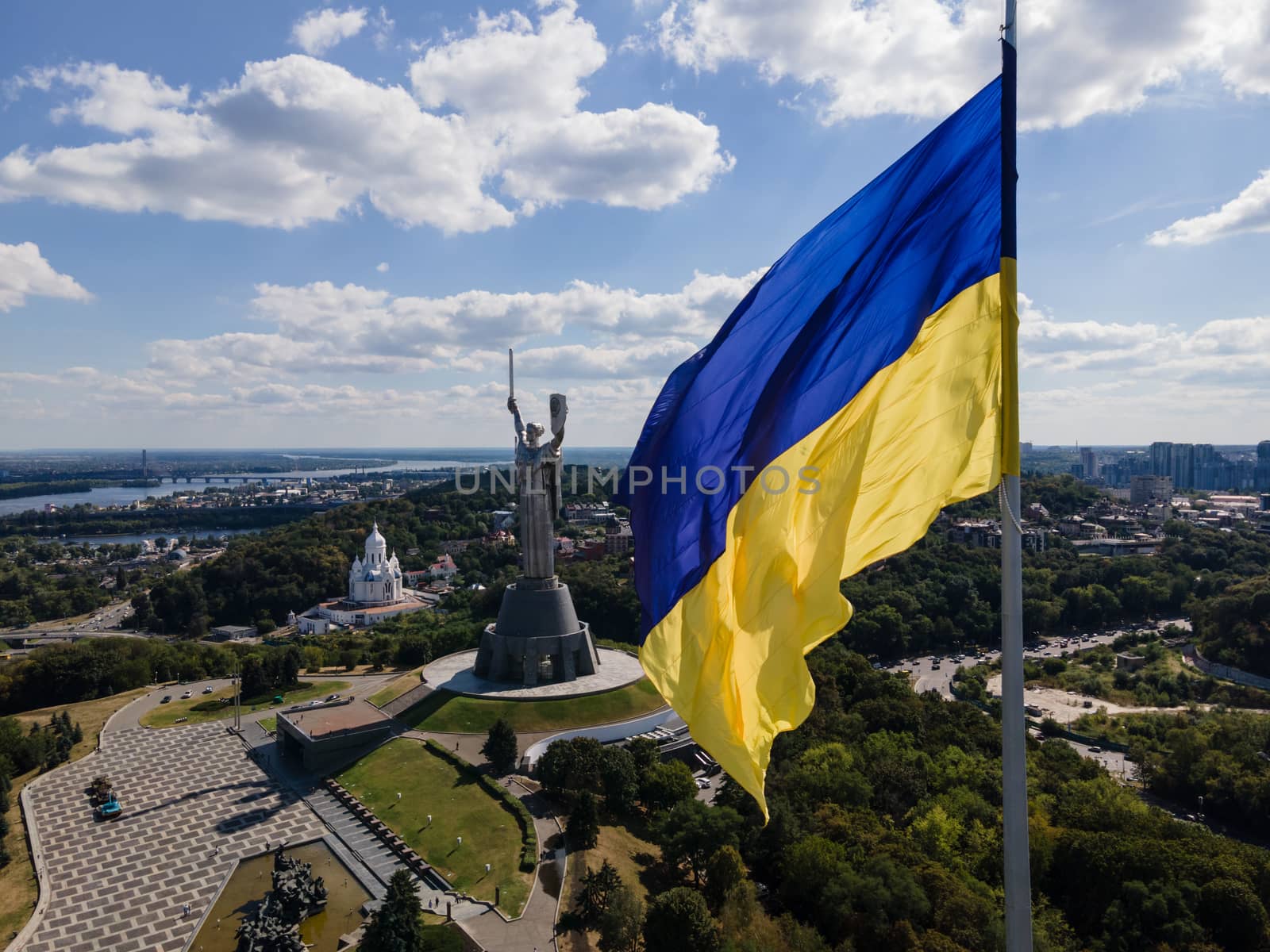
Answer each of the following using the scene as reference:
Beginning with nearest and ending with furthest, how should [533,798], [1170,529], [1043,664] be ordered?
[533,798] < [1043,664] < [1170,529]

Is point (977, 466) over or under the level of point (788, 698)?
over

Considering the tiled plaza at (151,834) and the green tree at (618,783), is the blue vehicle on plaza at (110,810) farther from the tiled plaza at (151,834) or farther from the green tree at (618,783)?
the green tree at (618,783)

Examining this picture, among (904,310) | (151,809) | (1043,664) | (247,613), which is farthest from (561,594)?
(247,613)

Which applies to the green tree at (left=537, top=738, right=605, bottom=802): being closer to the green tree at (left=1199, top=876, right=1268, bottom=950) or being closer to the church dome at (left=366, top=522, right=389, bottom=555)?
the green tree at (left=1199, top=876, right=1268, bottom=950)

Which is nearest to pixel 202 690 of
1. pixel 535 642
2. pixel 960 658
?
pixel 535 642

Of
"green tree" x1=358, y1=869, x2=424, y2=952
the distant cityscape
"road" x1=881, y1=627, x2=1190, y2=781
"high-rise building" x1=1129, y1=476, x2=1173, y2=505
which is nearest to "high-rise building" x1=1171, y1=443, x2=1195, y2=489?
the distant cityscape

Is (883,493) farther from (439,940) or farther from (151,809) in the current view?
(151,809)

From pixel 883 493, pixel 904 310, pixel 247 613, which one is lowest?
pixel 247 613
